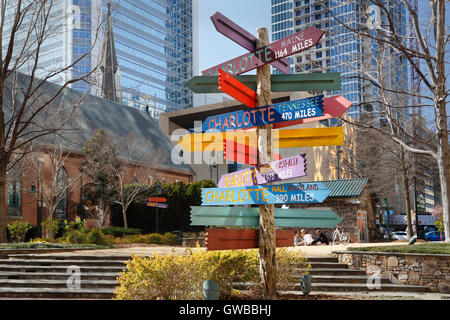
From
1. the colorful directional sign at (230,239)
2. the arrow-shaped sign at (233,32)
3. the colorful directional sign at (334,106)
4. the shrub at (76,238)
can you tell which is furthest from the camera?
the shrub at (76,238)

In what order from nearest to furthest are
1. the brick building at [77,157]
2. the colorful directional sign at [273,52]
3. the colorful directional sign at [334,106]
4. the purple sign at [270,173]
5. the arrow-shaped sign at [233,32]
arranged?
the purple sign at [270,173] → the colorful directional sign at [334,106] → the colorful directional sign at [273,52] → the arrow-shaped sign at [233,32] → the brick building at [77,157]

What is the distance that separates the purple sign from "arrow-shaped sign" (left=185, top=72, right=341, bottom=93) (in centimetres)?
172

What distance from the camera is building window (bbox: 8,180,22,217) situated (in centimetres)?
3819

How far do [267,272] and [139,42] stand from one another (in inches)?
5386

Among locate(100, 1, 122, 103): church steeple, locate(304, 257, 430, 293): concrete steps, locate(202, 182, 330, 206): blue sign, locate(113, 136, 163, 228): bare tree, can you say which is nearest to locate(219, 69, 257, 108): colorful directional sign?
locate(202, 182, 330, 206): blue sign

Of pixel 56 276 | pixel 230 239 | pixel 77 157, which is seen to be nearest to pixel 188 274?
pixel 230 239

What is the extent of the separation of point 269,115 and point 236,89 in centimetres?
77

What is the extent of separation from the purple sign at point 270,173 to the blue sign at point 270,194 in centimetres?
15

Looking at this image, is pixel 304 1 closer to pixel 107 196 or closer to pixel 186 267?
pixel 107 196

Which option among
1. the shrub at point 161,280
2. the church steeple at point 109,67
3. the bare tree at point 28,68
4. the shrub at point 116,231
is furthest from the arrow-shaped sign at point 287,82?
the shrub at point 116,231

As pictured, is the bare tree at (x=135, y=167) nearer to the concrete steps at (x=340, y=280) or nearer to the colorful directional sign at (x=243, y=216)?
the concrete steps at (x=340, y=280)

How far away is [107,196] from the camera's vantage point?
125 feet

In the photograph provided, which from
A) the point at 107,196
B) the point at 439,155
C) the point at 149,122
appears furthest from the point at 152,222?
the point at 439,155

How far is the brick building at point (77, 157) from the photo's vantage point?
34125 millimetres
